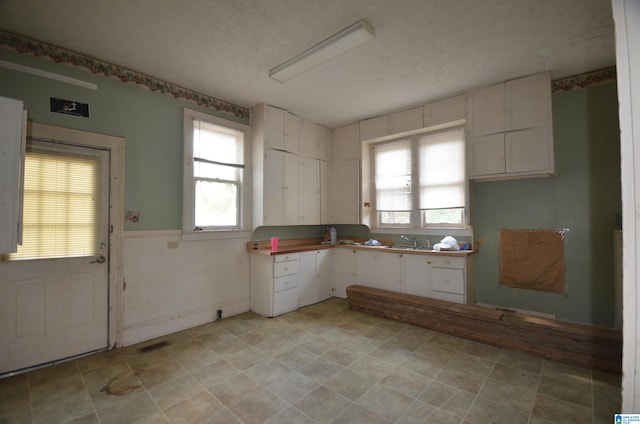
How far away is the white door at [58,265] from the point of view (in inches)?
106

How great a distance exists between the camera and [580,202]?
3453 mm

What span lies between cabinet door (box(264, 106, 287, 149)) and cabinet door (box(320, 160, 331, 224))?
3.75 feet

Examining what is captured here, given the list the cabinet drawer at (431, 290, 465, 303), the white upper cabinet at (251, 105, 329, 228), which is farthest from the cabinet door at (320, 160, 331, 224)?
the cabinet drawer at (431, 290, 465, 303)

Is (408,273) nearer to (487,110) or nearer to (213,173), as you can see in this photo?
(487,110)

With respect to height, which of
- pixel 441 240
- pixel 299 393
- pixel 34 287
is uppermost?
pixel 441 240

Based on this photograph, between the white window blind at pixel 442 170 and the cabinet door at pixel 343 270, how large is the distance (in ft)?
4.99

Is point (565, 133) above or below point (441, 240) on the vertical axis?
above

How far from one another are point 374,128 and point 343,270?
2.64 m

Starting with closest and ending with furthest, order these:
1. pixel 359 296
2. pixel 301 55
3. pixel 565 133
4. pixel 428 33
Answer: pixel 428 33
pixel 301 55
pixel 565 133
pixel 359 296

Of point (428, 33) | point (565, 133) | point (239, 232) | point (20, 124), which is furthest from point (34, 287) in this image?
point (565, 133)

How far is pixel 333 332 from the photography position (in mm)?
3652

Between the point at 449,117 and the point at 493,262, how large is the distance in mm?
2216

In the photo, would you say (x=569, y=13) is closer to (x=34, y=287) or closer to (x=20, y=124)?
(x=20, y=124)

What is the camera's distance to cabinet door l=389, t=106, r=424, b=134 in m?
4.45
